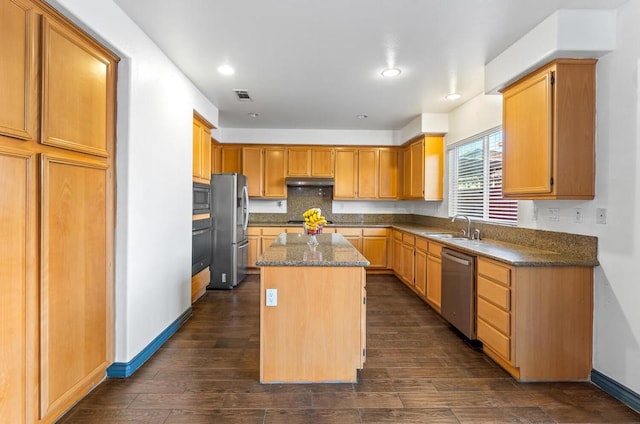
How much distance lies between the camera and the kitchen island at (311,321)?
2.31 metres

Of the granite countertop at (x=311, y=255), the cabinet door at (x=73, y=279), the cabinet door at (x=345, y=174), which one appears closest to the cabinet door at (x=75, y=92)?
the cabinet door at (x=73, y=279)

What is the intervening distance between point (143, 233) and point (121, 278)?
0.37 meters

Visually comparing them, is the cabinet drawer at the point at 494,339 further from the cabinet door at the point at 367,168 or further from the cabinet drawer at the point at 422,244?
the cabinet door at the point at 367,168

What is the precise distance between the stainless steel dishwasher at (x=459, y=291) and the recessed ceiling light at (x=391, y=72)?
187cm

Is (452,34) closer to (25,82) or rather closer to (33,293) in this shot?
(25,82)

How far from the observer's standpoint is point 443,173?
505cm

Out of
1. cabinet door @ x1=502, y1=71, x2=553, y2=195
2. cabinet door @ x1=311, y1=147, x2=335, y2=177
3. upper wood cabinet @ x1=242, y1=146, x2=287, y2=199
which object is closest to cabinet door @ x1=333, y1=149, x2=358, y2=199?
cabinet door @ x1=311, y1=147, x2=335, y2=177

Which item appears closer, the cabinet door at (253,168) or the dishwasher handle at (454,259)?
the dishwasher handle at (454,259)

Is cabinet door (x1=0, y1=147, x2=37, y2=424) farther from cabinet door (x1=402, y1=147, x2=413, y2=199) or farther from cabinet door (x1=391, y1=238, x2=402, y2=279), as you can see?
cabinet door (x1=402, y1=147, x2=413, y2=199)

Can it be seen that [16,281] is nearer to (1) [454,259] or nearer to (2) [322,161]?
(1) [454,259]

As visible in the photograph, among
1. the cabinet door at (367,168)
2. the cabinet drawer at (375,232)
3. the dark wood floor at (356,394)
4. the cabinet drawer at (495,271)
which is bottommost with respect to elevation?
the dark wood floor at (356,394)

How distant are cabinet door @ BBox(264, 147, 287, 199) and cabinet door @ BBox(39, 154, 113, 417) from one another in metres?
3.66

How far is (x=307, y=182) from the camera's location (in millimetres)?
5910

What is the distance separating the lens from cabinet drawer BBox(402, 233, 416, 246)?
4703mm
